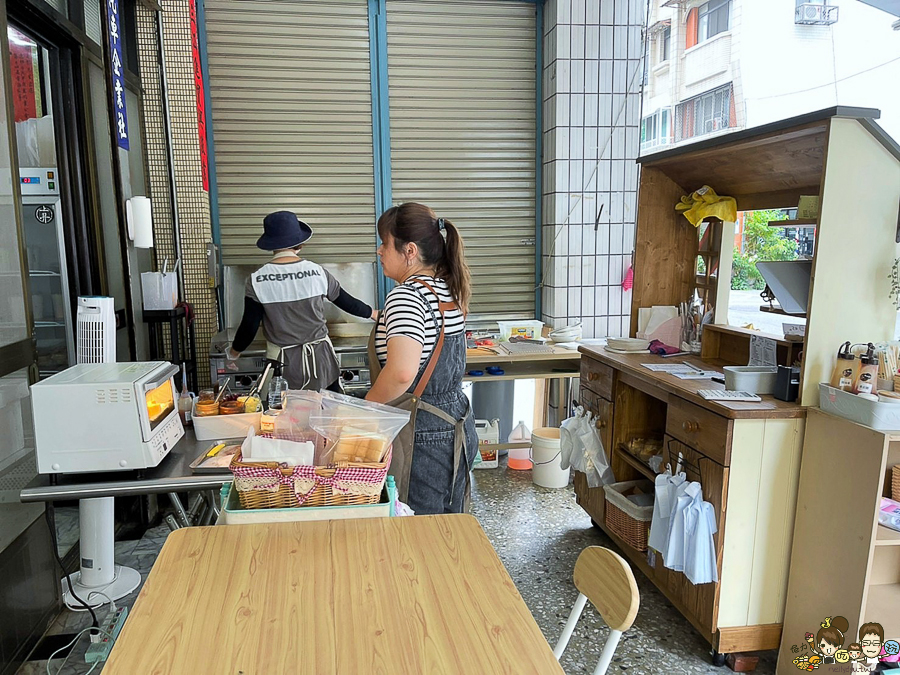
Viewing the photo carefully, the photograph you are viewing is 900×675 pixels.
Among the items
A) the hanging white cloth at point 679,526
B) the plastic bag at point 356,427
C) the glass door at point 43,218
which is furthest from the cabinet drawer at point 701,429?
the glass door at point 43,218

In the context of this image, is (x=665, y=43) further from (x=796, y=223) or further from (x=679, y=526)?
(x=679, y=526)

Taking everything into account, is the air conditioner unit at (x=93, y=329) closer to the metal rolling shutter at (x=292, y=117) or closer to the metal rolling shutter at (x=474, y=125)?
the metal rolling shutter at (x=292, y=117)

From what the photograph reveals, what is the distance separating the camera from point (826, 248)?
2119 millimetres

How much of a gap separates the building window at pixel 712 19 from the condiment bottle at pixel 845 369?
241 centimetres

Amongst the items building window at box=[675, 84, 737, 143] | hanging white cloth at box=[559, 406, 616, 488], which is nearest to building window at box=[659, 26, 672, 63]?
building window at box=[675, 84, 737, 143]

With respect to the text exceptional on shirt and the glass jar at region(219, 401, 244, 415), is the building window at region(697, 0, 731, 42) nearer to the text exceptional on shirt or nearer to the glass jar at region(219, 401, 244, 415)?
the text exceptional on shirt

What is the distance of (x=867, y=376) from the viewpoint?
2.04m

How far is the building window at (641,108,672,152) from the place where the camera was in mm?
4348

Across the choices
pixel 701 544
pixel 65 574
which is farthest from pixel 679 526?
pixel 65 574

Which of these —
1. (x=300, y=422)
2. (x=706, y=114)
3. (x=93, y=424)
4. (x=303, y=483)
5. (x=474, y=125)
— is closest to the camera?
(x=303, y=483)

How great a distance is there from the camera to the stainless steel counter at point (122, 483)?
75.7 inches

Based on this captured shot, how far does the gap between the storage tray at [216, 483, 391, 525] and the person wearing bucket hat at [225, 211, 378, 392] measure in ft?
6.09

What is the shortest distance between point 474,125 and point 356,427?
3467mm

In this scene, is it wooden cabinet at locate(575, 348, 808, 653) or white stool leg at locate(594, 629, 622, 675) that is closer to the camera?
white stool leg at locate(594, 629, 622, 675)
